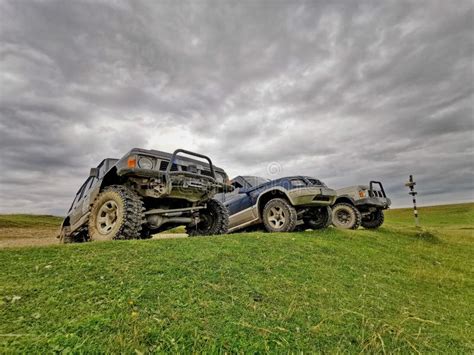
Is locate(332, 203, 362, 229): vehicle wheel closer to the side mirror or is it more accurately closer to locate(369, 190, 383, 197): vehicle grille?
locate(369, 190, 383, 197): vehicle grille

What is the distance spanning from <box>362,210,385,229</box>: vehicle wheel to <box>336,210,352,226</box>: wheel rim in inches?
77.4

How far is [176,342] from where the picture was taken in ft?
5.88

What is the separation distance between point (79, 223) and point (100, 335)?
476 cm

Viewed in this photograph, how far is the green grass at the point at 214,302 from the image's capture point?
5.99 feet

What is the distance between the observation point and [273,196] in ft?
22.9

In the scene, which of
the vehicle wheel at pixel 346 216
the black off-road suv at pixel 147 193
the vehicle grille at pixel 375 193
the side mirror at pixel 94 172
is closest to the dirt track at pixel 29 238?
the black off-road suv at pixel 147 193

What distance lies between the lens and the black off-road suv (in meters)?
4.28

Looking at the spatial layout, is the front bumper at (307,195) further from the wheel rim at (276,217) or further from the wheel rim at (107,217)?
the wheel rim at (107,217)

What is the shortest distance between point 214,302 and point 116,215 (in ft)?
9.66

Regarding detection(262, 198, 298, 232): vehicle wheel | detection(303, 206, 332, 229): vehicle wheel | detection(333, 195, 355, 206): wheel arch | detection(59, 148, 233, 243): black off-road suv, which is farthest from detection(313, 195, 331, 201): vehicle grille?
detection(333, 195, 355, 206): wheel arch

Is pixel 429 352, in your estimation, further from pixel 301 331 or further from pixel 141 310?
pixel 141 310

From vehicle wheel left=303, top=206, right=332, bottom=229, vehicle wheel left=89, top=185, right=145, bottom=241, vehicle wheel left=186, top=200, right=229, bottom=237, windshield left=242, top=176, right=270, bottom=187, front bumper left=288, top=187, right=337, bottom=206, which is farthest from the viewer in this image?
windshield left=242, top=176, right=270, bottom=187

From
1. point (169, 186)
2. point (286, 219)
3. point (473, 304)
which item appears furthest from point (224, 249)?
point (473, 304)

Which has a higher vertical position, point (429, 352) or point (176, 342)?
point (176, 342)
